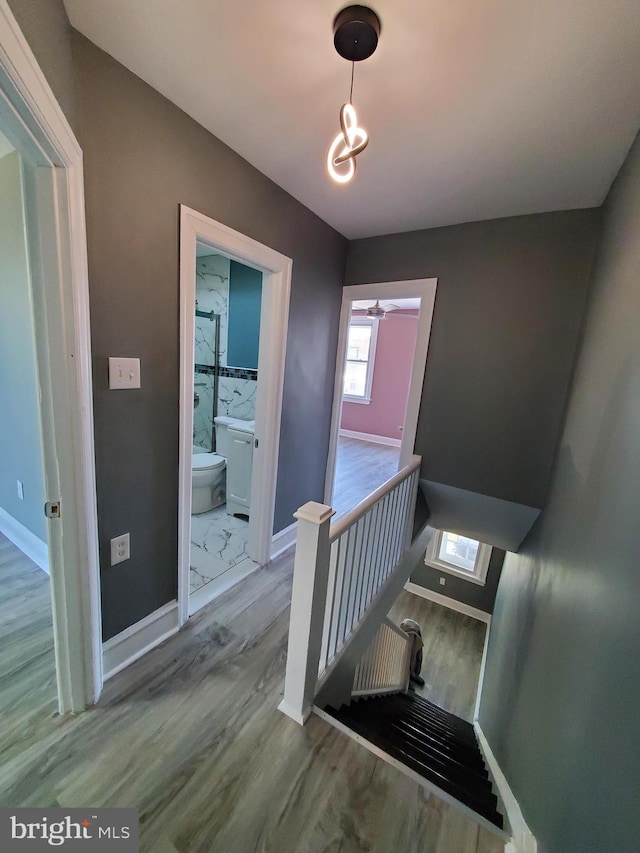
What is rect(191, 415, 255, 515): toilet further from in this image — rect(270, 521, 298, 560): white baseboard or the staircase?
the staircase

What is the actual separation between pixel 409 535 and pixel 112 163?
2.90 m

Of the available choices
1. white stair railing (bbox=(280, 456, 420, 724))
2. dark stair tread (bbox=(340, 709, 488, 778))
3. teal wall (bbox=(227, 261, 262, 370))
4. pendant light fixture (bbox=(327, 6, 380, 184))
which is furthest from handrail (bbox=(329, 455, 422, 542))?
teal wall (bbox=(227, 261, 262, 370))

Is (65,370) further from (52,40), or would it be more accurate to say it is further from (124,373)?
(52,40)

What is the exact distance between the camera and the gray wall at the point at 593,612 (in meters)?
0.79

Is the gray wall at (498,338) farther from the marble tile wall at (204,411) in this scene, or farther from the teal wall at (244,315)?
the marble tile wall at (204,411)

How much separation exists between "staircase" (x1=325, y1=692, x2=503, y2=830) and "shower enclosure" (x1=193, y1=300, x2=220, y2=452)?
2772 mm

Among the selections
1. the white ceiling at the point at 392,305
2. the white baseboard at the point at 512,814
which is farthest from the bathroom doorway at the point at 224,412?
the white ceiling at the point at 392,305

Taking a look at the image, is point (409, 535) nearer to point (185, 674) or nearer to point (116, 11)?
point (185, 674)

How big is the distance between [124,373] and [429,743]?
286cm

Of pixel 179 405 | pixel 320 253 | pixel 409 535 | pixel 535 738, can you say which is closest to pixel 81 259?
pixel 179 405

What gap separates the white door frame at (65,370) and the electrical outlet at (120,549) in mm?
125

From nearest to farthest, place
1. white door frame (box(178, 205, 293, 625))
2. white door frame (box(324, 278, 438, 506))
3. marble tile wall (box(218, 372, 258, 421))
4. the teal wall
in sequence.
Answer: white door frame (box(178, 205, 293, 625))
white door frame (box(324, 278, 438, 506))
the teal wall
marble tile wall (box(218, 372, 258, 421))

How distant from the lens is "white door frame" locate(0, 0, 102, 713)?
35.4 inches

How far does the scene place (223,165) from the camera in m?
1.62
